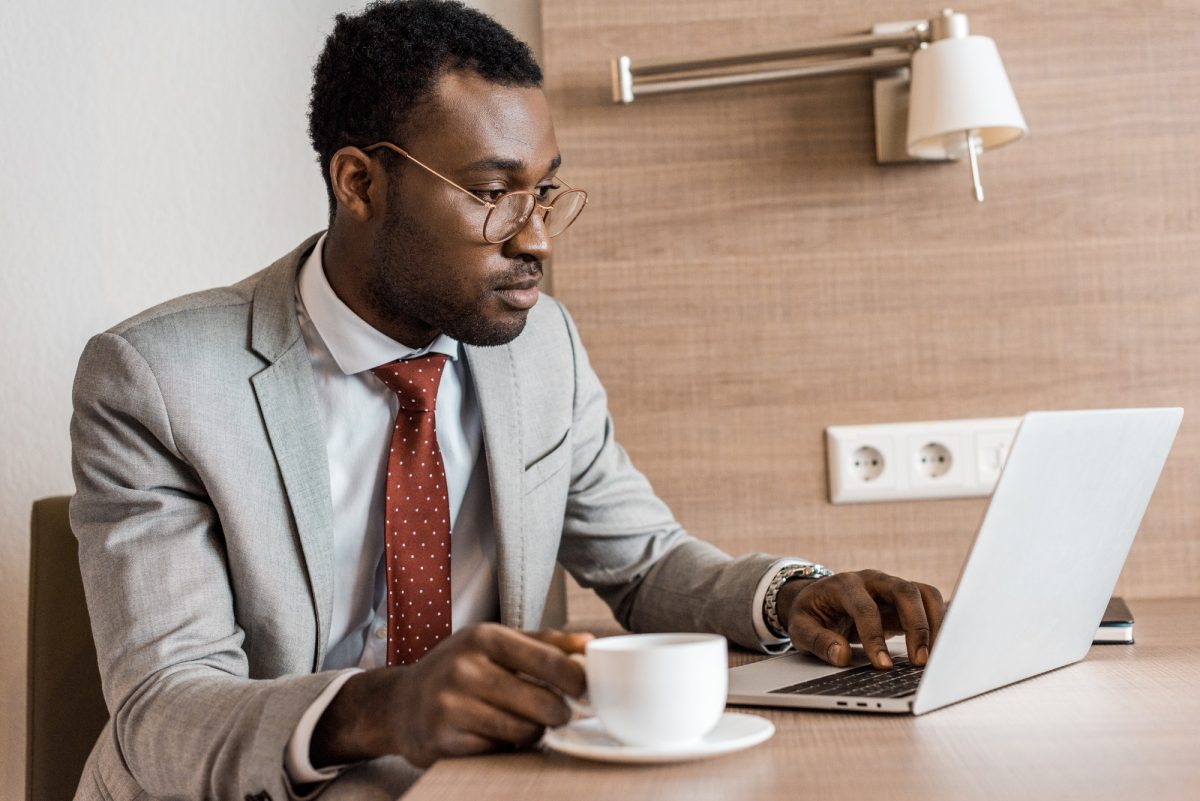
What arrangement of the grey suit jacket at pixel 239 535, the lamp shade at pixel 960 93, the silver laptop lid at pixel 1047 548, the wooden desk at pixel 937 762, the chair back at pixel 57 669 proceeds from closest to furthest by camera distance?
the wooden desk at pixel 937 762 < the silver laptop lid at pixel 1047 548 < the grey suit jacket at pixel 239 535 < the chair back at pixel 57 669 < the lamp shade at pixel 960 93

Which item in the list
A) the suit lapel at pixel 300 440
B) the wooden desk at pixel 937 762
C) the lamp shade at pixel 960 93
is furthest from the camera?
the lamp shade at pixel 960 93

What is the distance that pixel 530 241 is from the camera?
46.6 inches

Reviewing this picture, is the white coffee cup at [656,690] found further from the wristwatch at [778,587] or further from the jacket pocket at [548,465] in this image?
the jacket pocket at [548,465]

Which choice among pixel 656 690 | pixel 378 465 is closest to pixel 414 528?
pixel 378 465

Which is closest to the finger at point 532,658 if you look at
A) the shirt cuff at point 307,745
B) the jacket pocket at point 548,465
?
the shirt cuff at point 307,745

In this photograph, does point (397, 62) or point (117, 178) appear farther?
point (117, 178)

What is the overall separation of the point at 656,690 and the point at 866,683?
10.2 inches

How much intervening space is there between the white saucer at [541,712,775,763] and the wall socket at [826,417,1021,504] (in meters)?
0.83

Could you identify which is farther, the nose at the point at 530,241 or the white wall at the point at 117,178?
the white wall at the point at 117,178

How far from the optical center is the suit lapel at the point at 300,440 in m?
1.06

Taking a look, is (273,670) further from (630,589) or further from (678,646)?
(678,646)

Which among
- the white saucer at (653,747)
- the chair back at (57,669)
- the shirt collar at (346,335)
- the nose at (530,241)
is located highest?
the nose at (530,241)

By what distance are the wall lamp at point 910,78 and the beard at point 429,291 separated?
1.43 ft

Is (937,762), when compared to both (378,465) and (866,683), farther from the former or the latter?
(378,465)
